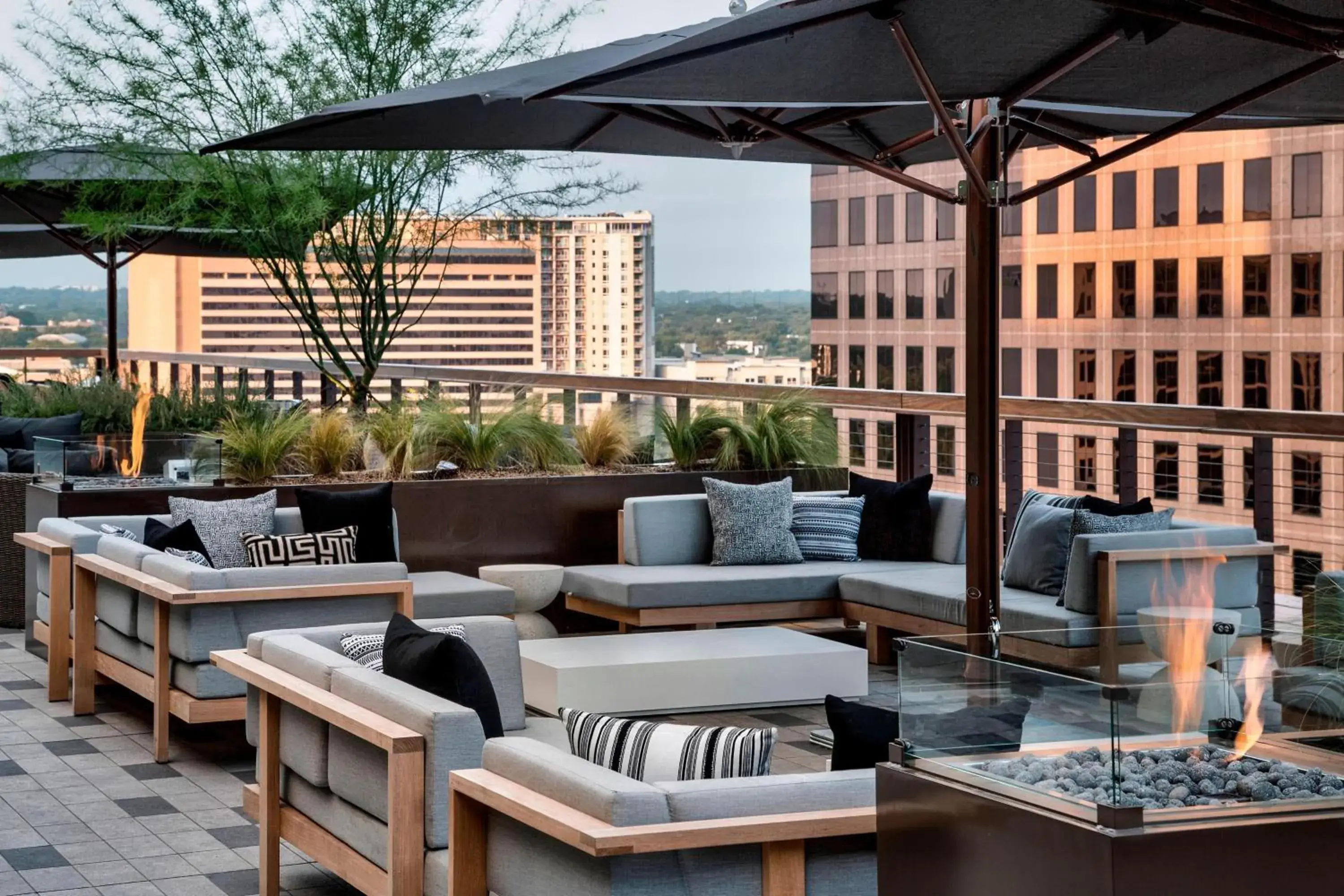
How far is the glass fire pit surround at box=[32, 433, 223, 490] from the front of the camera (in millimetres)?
7156

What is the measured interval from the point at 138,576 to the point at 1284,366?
225 ft

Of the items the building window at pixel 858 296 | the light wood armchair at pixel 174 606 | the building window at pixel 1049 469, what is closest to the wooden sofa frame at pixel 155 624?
the light wood armchair at pixel 174 606

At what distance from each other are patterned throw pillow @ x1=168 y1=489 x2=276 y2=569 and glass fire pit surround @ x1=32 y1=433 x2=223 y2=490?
0.75 metres

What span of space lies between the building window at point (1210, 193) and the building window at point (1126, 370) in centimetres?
717

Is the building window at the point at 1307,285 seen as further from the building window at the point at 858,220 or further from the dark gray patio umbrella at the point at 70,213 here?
the dark gray patio umbrella at the point at 70,213

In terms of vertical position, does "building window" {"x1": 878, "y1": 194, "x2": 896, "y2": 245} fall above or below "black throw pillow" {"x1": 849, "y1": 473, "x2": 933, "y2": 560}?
above

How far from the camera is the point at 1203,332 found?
6988 cm

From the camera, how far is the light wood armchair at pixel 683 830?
8.55 ft

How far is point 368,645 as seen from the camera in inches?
166

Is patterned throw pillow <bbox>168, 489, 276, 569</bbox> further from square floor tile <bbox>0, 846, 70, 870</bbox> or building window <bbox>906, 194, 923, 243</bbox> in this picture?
building window <bbox>906, 194, 923, 243</bbox>

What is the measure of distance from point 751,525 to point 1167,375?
6821 cm

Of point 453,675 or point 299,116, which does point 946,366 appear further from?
point 453,675

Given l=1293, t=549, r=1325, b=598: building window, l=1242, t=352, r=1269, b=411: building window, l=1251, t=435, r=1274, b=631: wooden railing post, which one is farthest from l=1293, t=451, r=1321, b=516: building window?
l=1293, t=549, r=1325, b=598: building window

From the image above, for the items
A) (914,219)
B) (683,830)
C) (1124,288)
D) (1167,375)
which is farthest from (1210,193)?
(683,830)
